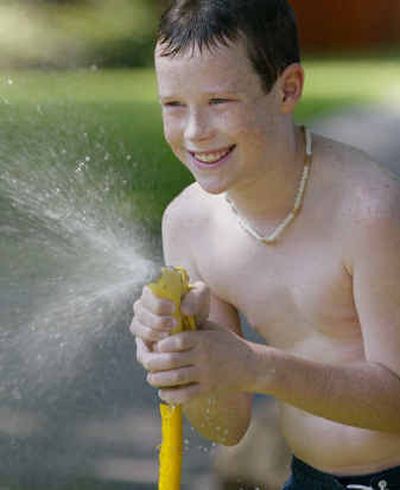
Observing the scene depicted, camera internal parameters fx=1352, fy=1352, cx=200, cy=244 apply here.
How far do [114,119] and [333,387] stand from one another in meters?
2.68

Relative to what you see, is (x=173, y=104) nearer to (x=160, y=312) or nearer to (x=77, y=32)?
(x=160, y=312)

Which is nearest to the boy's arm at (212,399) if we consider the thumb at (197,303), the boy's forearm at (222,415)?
the boy's forearm at (222,415)

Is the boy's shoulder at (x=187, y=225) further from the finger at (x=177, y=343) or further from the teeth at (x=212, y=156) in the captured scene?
the finger at (x=177, y=343)

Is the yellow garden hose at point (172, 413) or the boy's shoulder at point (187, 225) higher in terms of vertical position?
the boy's shoulder at point (187, 225)

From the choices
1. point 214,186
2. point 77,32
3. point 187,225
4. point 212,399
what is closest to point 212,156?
point 214,186

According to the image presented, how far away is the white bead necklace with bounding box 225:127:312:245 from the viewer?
6.07 feet

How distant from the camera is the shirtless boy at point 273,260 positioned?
164 cm

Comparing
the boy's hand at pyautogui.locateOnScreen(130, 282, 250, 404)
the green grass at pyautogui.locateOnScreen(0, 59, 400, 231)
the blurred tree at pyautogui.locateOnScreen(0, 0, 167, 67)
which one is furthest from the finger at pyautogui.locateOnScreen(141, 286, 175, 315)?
the blurred tree at pyautogui.locateOnScreen(0, 0, 167, 67)

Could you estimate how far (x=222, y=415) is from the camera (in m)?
1.98

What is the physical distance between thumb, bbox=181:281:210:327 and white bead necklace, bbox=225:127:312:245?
276 millimetres

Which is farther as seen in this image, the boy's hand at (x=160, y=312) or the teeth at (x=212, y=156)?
the teeth at (x=212, y=156)

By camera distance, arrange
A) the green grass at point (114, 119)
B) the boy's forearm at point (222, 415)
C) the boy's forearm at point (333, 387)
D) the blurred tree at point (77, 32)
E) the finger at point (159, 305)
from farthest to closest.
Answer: the blurred tree at point (77, 32), the green grass at point (114, 119), the boy's forearm at point (222, 415), the boy's forearm at point (333, 387), the finger at point (159, 305)

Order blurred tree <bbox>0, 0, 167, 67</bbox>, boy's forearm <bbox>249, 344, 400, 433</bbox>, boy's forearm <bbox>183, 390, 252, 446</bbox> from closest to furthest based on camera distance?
1. boy's forearm <bbox>249, 344, 400, 433</bbox>
2. boy's forearm <bbox>183, 390, 252, 446</bbox>
3. blurred tree <bbox>0, 0, 167, 67</bbox>

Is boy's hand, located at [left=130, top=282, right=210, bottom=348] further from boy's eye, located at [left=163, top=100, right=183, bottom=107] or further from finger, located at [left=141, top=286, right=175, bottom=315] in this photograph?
boy's eye, located at [left=163, top=100, right=183, bottom=107]
